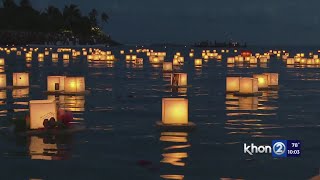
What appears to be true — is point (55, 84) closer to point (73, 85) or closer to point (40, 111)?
point (73, 85)

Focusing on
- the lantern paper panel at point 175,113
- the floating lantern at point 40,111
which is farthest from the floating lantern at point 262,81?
the floating lantern at point 40,111

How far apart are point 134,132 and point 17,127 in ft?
10.2

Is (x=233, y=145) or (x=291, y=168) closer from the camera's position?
(x=291, y=168)

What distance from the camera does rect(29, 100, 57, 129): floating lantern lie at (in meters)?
16.5

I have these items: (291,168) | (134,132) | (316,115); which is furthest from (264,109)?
(291,168)

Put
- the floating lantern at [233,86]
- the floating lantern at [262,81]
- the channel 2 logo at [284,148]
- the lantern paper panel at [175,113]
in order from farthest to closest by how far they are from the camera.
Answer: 1. the floating lantern at [262,81]
2. the floating lantern at [233,86]
3. the lantern paper panel at [175,113]
4. the channel 2 logo at [284,148]

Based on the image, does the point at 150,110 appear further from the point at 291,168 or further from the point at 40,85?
the point at 40,85

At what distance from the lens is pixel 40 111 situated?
16.7 meters

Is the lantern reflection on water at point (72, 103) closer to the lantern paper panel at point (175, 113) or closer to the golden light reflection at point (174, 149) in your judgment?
the lantern paper panel at point (175, 113)

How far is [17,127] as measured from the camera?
54.9 feet

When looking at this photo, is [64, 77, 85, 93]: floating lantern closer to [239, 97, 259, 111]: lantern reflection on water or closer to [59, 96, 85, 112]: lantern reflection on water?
[59, 96, 85, 112]: lantern reflection on water

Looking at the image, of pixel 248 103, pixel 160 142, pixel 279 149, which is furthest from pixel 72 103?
pixel 279 149

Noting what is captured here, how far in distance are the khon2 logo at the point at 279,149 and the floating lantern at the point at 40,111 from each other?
5.23 metres

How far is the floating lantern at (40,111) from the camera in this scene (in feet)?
54.2
